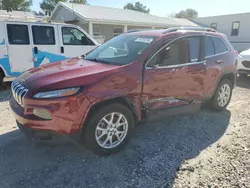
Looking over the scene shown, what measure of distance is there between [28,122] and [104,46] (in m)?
2.24

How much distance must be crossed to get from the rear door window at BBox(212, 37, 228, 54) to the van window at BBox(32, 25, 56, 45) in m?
5.24

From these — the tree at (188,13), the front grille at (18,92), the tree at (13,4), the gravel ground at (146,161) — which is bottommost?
the gravel ground at (146,161)

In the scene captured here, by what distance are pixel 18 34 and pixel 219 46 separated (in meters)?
5.79

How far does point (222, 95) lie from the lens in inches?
207

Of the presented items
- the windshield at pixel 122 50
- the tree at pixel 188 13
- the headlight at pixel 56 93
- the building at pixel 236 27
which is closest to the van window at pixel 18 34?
the windshield at pixel 122 50

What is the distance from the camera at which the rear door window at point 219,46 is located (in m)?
4.94

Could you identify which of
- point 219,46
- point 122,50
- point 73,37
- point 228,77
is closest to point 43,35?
point 73,37

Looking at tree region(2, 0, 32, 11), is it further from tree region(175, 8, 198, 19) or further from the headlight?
tree region(175, 8, 198, 19)

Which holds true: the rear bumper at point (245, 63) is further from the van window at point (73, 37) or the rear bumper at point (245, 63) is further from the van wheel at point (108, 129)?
the van wheel at point (108, 129)

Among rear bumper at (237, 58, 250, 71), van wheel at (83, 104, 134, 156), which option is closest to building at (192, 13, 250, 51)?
rear bumper at (237, 58, 250, 71)

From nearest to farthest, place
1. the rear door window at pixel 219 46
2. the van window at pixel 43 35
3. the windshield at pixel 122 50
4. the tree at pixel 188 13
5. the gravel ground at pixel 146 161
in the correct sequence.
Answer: the gravel ground at pixel 146 161 < the windshield at pixel 122 50 < the rear door window at pixel 219 46 < the van window at pixel 43 35 < the tree at pixel 188 13

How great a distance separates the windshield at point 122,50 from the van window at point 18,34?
3.85 m

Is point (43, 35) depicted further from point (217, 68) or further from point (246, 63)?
point (246, 63)

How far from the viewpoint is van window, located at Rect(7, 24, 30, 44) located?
7051 mm
